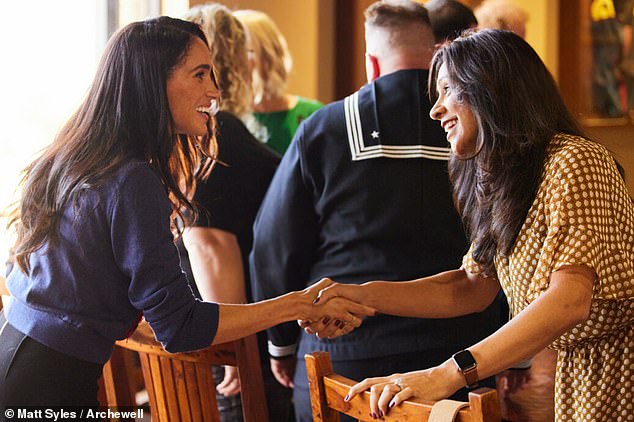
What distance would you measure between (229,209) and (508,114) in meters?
1.11

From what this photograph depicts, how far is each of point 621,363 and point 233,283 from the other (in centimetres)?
124

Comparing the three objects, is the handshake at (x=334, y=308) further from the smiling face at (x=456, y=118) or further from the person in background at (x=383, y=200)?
the smiling face at (x=456, y=118)

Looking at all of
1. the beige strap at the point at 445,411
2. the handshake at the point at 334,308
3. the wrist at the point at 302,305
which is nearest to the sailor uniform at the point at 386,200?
the handshake at the point at 334,308

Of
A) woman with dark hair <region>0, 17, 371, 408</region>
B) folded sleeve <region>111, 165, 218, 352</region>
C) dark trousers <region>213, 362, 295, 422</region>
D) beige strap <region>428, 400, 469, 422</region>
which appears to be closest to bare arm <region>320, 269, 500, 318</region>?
woman with dark hair <region>0, 17, 371, 408</region>

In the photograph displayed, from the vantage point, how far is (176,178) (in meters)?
1.96

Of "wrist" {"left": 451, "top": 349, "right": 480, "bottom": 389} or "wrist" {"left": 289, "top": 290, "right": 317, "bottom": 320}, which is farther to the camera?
"wrist" {"left": 289, "top": 290, "right": 317, "bottom": 320}

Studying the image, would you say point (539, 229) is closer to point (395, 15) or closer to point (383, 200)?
point (383, 200)

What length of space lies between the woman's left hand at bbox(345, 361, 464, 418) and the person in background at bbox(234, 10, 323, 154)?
189cm

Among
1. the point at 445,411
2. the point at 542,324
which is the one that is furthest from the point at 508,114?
the point at 445,411

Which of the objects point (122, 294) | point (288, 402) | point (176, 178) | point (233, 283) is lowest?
point (288, 402)

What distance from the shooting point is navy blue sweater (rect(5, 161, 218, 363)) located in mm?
1645

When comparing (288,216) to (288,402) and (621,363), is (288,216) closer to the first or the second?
(288,402)

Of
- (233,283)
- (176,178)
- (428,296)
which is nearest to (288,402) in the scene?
(233,283)

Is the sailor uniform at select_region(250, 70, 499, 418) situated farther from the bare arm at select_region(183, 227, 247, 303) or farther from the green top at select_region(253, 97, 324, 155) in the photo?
the green top at select_region(253, 97, 324, 155)
